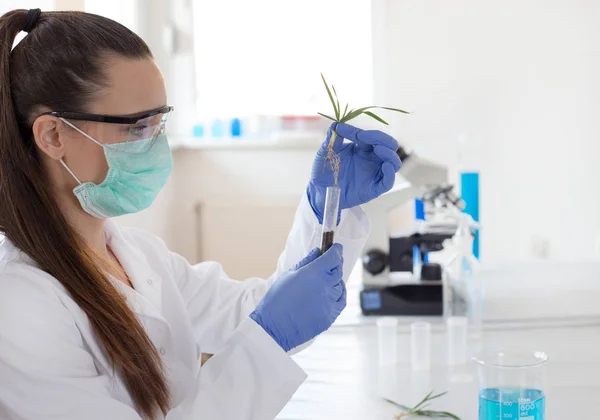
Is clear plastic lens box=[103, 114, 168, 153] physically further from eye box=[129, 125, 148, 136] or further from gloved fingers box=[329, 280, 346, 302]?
gloved fingers box=[329, 280, 346, 302]

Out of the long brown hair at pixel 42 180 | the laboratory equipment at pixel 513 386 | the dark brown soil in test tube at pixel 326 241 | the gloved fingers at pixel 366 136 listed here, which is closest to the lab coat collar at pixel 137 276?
the long brown hair at pixel 42 180

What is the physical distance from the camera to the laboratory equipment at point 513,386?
3.54ft

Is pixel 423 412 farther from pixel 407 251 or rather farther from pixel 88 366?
pixel 407 251

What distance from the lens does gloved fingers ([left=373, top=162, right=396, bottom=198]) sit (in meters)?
1.37

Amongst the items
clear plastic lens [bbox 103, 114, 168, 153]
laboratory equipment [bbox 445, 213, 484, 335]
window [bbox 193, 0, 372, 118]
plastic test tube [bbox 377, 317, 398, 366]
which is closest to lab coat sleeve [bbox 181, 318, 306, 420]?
clear plastic lens [bbox 103, 114, 168, 153]

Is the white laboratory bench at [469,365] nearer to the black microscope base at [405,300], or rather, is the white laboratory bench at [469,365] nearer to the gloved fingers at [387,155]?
the black microscope base at [405,300]

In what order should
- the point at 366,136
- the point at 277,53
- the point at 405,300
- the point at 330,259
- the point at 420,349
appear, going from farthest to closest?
the point at 277,53 < the point at 405,300 < the point at 420,349 < the point at 366,136 < the point at 330,259

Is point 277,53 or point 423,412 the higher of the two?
point 277,53

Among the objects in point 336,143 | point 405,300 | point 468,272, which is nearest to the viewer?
point 336,143

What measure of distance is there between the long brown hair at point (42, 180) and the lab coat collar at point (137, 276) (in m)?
0.12

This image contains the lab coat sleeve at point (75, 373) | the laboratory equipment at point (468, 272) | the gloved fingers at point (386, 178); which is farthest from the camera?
the laboratory equipment at point (468, 272)

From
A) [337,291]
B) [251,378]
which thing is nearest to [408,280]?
[337,291]

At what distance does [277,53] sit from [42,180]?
9.92 feet

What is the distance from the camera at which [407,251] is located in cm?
204
